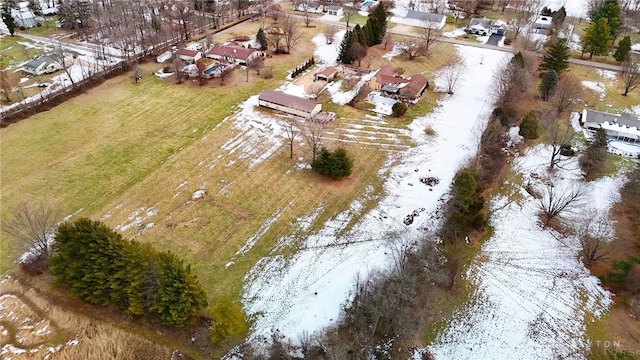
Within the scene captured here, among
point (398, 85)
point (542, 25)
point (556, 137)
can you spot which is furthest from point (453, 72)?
point (542, 25)

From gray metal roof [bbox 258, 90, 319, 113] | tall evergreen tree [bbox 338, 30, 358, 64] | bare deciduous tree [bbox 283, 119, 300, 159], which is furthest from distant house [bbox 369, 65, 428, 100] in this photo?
bare deciduous tree [bbox 283, 119, 300, 159]

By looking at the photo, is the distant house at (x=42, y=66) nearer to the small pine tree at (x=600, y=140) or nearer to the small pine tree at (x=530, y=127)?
the small pine tree at (x=530, y=127)

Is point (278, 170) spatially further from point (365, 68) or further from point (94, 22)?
point (94, 22)

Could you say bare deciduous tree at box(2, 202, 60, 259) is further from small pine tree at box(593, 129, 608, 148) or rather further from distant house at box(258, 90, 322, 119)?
small pine tree at box(593, 129, 608, 148)

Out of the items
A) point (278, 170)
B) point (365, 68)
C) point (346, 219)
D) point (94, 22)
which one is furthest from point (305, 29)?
point (346, 219)

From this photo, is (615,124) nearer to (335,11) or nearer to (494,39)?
(494,39)

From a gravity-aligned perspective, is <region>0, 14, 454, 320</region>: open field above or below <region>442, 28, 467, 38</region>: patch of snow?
below

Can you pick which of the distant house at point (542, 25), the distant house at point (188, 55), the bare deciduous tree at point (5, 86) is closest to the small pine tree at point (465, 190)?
the distant house at point (188, 55)
